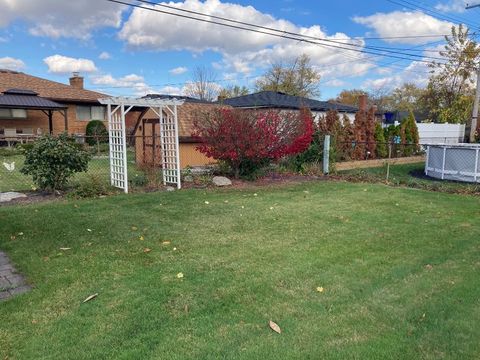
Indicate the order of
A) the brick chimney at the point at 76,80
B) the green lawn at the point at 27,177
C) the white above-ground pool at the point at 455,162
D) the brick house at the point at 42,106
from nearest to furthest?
the green lawn at the point at 27,177 < the white above-ground pool at the point at 455,162 < the brick house at the point at 42,106 < the brick chimney at the point at 76,80

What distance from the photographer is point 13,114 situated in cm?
2364

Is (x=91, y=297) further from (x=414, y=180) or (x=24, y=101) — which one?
(x=24, y=101)

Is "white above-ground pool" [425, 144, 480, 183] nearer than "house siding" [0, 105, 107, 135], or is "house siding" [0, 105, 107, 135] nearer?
"white above-ground pool" [425, 144, 480, 183]

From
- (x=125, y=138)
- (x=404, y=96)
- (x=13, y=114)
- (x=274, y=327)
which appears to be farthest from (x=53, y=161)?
(x=404, y=96)

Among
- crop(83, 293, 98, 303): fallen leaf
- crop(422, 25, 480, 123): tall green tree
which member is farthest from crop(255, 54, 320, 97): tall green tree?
crop(83, 293, 98, 303): fallen leaf

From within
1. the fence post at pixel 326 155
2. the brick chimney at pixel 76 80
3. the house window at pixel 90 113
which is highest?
the brick chimney at pixel 76 80

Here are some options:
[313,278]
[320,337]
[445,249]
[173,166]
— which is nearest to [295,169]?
[173,166]

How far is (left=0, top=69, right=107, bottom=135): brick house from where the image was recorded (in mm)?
22703

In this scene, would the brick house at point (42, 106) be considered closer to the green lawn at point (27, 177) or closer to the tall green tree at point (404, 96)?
the green lawn at point (27, 177)

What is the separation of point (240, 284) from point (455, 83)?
3401 centimetres

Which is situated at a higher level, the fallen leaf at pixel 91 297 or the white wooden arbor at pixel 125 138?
the white wooden arbor at pixel 125 138

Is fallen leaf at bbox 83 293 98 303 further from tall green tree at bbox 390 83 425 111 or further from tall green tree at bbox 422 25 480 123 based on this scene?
tall green tree at bbox 390 83 425 111

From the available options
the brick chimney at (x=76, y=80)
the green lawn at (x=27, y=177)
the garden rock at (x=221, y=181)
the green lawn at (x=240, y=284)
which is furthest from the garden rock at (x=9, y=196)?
the brick chimney at (x=76, y=80)

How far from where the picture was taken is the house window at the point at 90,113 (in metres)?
27.2
